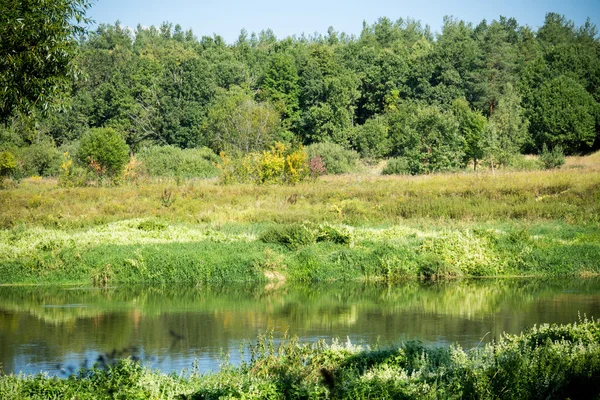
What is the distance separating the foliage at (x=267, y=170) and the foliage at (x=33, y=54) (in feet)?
88.7

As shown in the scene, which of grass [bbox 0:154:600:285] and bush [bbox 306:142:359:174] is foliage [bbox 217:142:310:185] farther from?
bush [bbox 306:142:359:174]

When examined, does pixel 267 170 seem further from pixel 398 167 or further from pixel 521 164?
pixel 521 164

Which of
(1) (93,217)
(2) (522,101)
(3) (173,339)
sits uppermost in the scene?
(2) (522,101)

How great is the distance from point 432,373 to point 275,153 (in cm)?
3920

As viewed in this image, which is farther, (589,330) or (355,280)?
(355,280)

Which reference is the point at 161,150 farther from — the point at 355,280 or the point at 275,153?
the point at 355,280

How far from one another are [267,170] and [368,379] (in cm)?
3572

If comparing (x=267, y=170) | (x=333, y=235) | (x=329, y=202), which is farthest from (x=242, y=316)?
(x=267, y=170)

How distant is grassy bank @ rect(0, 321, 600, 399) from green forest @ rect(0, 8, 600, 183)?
4452 cm

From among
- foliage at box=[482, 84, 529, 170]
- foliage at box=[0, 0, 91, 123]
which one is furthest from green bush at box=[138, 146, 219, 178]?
foliage at box=[0, 0, 91, 123]

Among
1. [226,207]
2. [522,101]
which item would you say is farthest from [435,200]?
[522,101]

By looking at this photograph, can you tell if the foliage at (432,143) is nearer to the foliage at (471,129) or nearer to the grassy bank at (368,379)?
the foliage at (471,129)

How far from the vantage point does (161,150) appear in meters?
70.8

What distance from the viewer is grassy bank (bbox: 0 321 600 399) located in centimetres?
947
